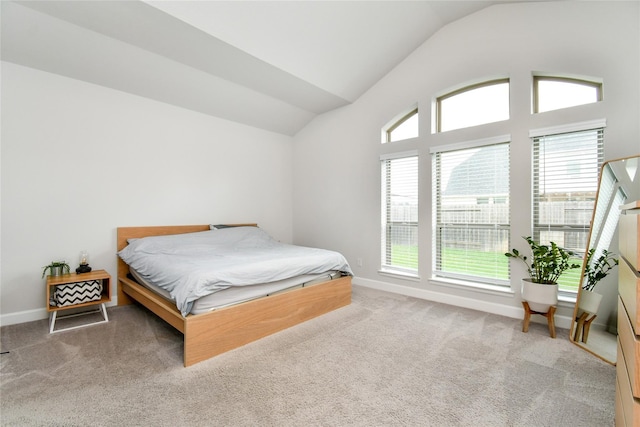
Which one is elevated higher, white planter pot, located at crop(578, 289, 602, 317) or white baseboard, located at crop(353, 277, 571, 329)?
white planter pot, located at crop(578, 289, 602, 317)

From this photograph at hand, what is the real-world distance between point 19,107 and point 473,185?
477 cm

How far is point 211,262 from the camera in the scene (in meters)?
2.64

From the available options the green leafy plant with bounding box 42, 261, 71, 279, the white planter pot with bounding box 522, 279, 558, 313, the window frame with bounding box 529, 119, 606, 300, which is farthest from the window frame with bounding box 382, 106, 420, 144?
the green leafy plant with bounding box 42, 261, 71, 279

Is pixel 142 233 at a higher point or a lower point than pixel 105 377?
higher

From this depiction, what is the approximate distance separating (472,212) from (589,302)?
129cm

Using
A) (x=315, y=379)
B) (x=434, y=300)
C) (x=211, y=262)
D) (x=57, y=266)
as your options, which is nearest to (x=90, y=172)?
(x=57, y=266)

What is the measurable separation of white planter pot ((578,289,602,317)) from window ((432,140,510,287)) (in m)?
0.65

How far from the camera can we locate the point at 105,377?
6.11 feet

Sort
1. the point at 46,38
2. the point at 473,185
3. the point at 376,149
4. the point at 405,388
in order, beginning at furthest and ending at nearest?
the point at 376,149 → the point at 473,185 → the point at 46,38 → the point at 405,388

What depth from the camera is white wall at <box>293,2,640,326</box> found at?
2.48 metres

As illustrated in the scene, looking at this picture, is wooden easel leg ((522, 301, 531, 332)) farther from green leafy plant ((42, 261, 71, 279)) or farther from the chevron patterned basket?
green leafy plant ((42, 261, 71, 279))

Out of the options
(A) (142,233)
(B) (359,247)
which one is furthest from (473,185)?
(A) (142,233)

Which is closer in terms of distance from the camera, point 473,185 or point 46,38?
point 46,38

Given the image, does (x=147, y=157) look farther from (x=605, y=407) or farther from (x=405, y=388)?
(x=605, y=407)
